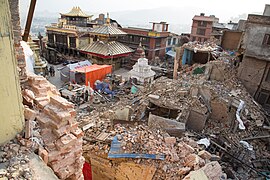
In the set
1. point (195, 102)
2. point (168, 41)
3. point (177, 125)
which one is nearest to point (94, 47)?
point (168, 41)

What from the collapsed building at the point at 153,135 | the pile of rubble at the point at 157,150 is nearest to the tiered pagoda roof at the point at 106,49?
the collapsed building at the point at 153,135

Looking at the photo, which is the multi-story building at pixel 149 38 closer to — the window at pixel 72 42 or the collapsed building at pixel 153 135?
the window at pixel 72 42

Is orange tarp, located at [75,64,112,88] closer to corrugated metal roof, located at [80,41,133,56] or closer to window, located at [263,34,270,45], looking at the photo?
corrugated metal roof, located at [80,41,133,56]

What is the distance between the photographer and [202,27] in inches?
1451

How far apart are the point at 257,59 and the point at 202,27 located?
24.3 metres

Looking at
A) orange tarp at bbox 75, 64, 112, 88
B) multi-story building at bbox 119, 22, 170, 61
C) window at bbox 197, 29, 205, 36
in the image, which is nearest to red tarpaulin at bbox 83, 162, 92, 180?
orange tarp at bbox 75, 64, 112, 88

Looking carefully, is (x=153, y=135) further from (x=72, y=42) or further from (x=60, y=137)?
(x=72, y=42)

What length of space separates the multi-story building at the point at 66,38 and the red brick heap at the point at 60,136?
27.0 m

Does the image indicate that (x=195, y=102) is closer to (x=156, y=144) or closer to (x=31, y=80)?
(x=156, y=144)

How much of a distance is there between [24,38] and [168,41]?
31.7 metres

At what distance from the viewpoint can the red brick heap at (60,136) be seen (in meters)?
3.22

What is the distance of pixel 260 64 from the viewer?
1487 centimetres

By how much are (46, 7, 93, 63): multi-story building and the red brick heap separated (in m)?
27.0

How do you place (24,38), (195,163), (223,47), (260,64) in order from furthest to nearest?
(223,47), (260,64), (24,38), (195,163)
